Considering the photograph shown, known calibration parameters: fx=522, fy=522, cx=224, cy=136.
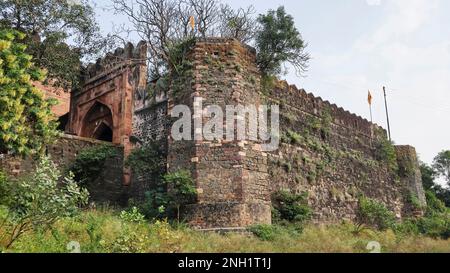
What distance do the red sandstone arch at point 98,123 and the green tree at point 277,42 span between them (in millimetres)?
6076

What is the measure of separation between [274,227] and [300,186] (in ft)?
9.95

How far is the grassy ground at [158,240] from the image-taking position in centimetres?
859

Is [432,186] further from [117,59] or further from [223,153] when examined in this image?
[223,153]

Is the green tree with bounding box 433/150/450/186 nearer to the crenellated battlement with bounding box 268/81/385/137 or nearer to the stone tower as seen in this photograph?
the crenellated battlement with bounding box 268/81/385/137

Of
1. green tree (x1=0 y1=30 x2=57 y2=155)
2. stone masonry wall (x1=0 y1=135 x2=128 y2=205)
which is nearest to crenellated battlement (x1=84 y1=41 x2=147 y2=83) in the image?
stone masonry wall (x1=0 y1=135 x2=128 y2=205)

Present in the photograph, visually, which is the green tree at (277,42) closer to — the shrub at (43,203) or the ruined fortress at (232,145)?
the ruined fortress at (232,145)

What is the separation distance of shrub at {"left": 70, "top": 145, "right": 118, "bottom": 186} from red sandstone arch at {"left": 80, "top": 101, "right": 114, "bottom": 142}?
264 cm

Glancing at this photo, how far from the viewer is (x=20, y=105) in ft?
37.3

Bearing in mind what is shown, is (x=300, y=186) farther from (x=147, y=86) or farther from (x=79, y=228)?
(x=79, y=228)

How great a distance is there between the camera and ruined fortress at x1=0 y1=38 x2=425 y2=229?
39.9 ft

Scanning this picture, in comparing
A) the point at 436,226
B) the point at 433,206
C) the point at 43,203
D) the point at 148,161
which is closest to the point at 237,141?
the point at 148,161
